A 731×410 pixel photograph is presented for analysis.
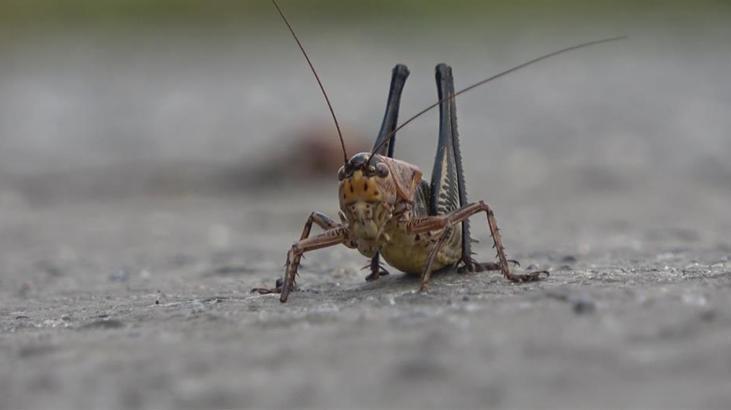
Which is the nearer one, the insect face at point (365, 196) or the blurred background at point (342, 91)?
the insect face at point (365, 196)

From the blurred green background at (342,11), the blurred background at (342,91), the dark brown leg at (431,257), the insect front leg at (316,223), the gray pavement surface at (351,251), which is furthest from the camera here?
the blurred green background at (342,11)

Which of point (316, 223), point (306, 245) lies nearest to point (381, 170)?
point (306, 245)

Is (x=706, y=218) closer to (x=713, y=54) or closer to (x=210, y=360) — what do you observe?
(x=210, y=360)

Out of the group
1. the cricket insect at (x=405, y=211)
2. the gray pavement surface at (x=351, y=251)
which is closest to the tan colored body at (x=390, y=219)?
the cricket insect at (x=405, y=211)

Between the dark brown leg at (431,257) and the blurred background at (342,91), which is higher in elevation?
the blurred background at (342,91)

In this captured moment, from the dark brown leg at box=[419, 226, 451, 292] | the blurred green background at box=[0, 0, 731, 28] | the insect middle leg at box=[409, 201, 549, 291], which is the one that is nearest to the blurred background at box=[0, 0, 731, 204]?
the blurred green background at box=[0, 0, 731, 28]

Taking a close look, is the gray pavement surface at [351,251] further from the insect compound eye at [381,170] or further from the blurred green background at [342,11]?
the blurred green background at [342,11]

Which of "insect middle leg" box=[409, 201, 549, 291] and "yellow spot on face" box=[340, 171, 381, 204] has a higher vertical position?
"yellow spot on face" box=[340, 171, 381, 204]

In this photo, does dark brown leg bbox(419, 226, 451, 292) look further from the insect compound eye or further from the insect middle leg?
the insect compound eye

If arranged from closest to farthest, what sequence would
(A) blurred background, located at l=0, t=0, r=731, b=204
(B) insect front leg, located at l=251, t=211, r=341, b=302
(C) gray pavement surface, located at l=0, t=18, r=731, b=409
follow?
(C) gray pavement surface, located at l=0, t=18, r=731, b=409
(B) insect front leg, located at l=251, t=211, r=341, b=302
(A) blurred background, located at l=0, t=0, r=731, b=204
